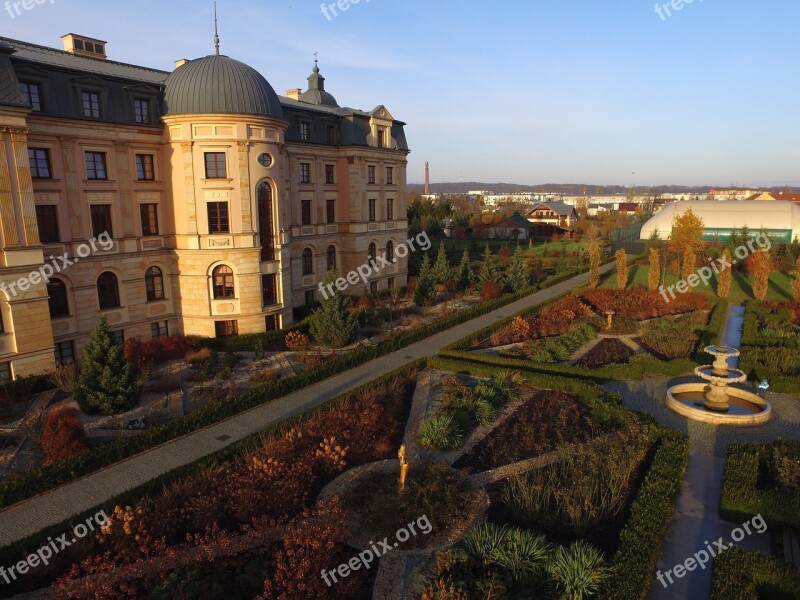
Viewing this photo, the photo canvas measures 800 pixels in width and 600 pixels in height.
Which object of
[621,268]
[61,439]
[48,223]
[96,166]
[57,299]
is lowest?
[61,439]

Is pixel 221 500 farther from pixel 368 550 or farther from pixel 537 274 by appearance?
pixel 537 274

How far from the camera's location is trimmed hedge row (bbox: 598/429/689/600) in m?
9.49

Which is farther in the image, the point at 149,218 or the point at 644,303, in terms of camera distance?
the point at 644,303

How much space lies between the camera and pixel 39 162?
71.1ft

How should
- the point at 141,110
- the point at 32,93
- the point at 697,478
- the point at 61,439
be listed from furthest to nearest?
the point at 141,110
the point at 32,93
the point at 61,439
the point at 697,478

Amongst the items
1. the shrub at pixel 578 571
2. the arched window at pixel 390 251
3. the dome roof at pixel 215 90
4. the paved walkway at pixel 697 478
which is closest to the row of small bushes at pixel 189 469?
the shrub at pixel 578 571

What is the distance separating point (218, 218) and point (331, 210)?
10857 millimetres

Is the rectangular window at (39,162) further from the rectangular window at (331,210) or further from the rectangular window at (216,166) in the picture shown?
the rectangular window at (331,210)

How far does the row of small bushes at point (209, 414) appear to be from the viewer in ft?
43.2

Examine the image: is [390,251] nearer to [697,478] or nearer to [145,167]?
[145,167]

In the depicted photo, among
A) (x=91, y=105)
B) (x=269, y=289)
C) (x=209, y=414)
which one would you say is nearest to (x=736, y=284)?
(x=269, y=289)

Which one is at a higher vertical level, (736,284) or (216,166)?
(216,166)

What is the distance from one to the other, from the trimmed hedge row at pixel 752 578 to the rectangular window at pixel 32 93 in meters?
25.9

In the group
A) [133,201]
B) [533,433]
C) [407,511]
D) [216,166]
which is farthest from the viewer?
[216,166]
